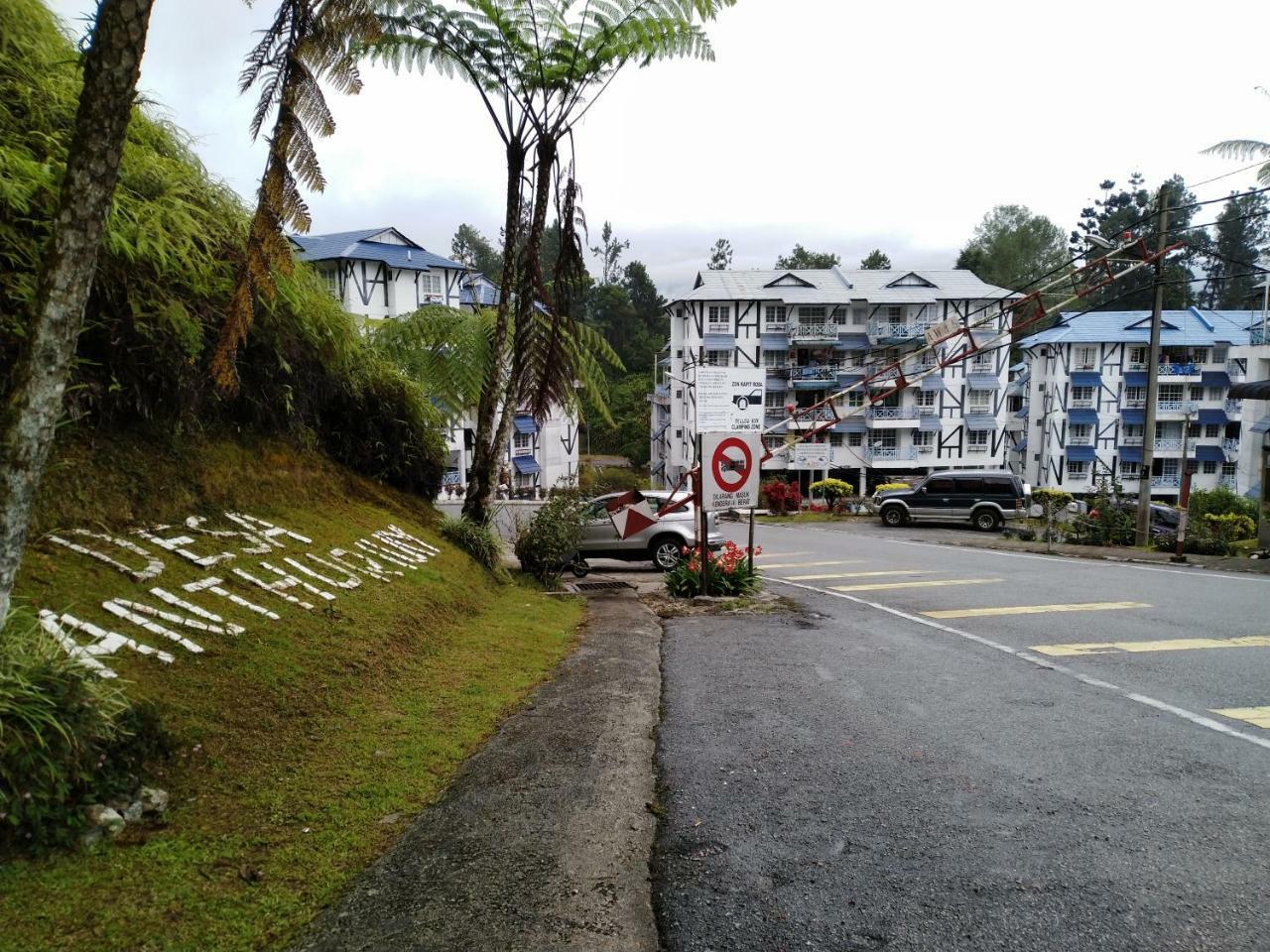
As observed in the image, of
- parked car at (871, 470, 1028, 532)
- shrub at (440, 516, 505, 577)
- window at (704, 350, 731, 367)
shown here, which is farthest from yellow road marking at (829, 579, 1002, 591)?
window at (704, 350, 731, 367)

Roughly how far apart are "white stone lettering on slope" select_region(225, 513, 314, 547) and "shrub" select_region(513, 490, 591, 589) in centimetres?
561

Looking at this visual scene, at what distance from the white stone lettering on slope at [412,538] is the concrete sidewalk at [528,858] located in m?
4.16

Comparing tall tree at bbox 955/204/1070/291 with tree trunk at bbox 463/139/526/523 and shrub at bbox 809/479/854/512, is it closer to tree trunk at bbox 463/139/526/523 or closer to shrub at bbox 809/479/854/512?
shrub at bbox 809/479/854/512

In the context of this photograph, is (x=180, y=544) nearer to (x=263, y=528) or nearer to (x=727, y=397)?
→ (x=263, y=528)

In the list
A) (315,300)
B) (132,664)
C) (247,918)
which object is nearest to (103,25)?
(132,664)

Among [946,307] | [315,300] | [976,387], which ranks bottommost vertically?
[315,300]

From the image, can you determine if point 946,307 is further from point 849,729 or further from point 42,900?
point 42,900

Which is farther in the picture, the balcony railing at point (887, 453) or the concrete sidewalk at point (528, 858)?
the balcony railing at point (887, 453)

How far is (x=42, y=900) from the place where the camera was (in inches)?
110

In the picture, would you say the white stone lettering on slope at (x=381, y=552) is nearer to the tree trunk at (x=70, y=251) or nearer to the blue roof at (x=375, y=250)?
the tree trunk at (x=70, y=251)

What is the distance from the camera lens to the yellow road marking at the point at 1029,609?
1082 centimetres

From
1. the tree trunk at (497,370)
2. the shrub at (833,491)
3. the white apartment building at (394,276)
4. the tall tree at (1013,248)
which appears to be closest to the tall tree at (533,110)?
the tree trunk at (497,370)

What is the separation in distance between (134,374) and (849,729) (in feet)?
19.3

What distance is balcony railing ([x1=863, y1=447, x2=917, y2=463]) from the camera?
52531mm
